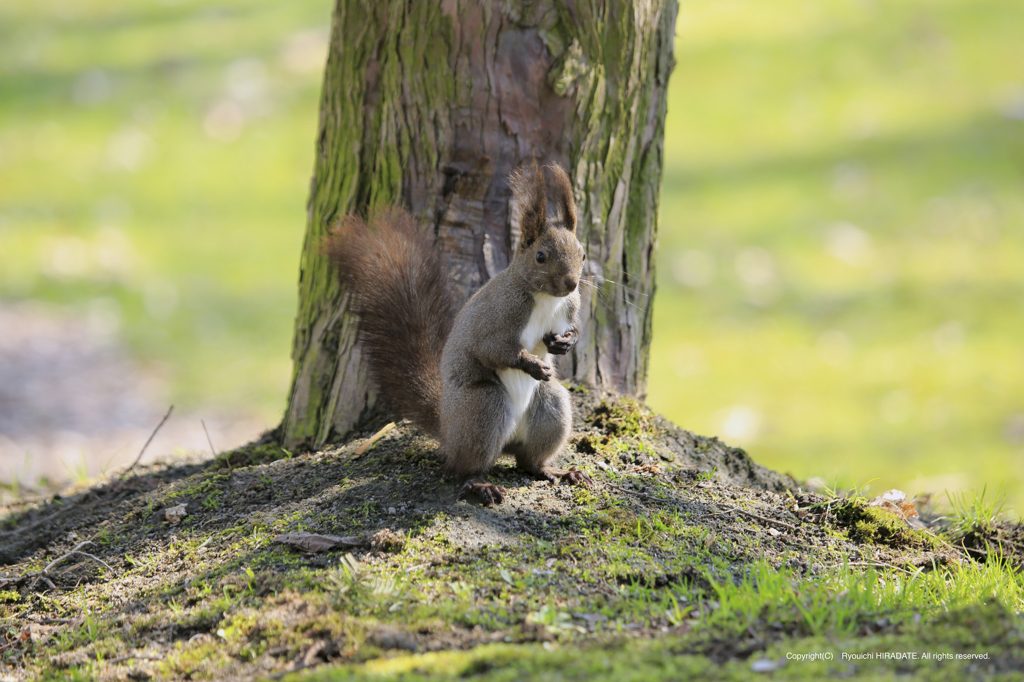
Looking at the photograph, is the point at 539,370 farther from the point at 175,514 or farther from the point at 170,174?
the point at 170,174

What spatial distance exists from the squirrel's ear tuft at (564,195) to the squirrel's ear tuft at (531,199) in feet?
0.14

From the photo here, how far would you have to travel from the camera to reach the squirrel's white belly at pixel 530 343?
7.74 feet

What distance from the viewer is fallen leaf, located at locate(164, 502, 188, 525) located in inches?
95.8

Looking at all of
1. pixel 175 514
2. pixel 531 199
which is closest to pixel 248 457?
pixel 175 514

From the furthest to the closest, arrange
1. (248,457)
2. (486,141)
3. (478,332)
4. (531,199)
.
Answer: (248,457)
(486,141)
(478,332)
(531,199)

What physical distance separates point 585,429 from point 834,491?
0.74 m

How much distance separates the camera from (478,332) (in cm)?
236

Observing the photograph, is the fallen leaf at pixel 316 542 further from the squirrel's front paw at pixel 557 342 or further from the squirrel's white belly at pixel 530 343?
the squirrel's front paw at pixel 557 342

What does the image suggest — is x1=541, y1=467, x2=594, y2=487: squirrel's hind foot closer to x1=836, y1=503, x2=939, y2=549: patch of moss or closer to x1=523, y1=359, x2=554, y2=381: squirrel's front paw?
x1=523, y1=359, x2=554, y2=381: squirrel's front paw

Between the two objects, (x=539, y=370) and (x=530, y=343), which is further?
(x=530, y=343)

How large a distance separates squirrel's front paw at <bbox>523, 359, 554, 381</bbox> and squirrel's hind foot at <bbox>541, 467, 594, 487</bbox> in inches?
11.3

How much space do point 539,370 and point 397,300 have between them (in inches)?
20.2

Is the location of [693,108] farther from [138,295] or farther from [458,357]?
[458,357]

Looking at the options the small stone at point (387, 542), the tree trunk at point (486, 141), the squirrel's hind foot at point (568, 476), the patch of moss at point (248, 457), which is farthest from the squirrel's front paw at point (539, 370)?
the patch of moss at point (248, 457)
